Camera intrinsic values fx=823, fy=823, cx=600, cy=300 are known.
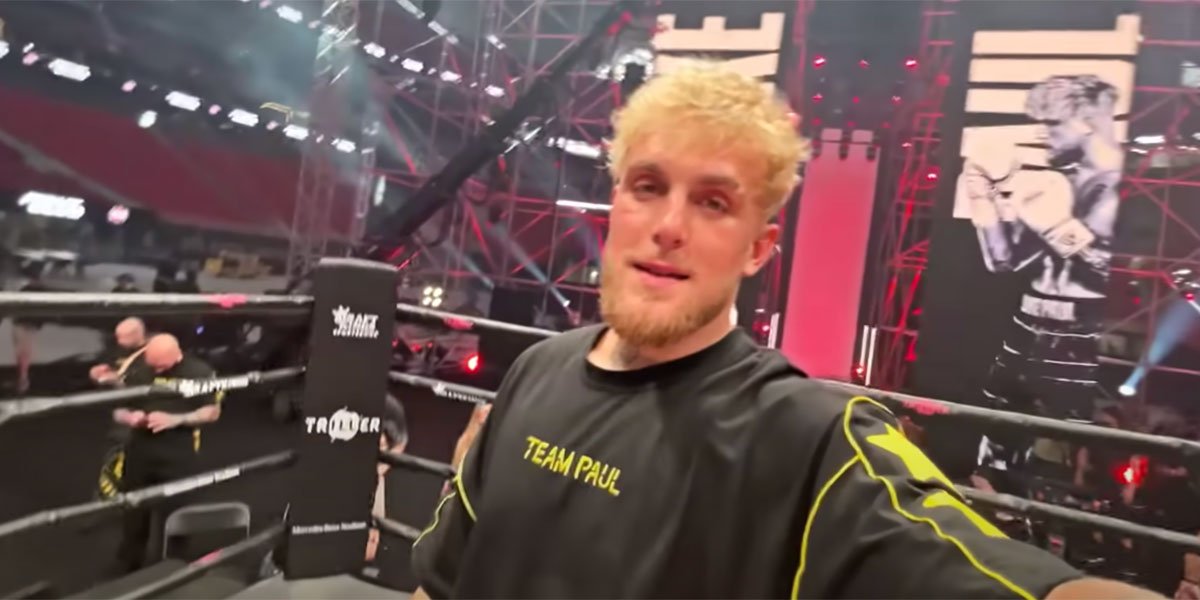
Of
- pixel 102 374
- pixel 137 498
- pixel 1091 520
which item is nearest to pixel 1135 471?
pixel 1091 520

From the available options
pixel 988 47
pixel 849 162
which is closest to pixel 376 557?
pixel 849 162

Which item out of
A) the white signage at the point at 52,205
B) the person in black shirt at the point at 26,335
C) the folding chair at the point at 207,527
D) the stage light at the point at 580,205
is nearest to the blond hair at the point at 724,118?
the folding chair at the point at 207,527

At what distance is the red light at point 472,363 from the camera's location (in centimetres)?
390

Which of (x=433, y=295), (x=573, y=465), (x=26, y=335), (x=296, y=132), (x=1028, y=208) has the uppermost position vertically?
(x=296, y=132)

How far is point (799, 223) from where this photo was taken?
355cm

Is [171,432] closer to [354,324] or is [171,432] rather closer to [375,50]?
[354,324]

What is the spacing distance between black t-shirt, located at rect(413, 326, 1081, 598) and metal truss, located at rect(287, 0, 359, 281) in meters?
3.73

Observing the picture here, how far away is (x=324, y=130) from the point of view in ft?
14.8

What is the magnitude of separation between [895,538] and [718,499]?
194mm

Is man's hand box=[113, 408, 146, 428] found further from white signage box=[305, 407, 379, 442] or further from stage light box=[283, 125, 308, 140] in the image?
stage light box=[283, 125, 308, 140]

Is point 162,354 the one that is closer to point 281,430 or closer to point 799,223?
point 281,430

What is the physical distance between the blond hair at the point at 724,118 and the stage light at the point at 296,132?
13.4 ft

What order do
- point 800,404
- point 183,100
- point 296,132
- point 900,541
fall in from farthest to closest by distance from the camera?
point 296,132, point 183,100, point 800,404, point 900,541

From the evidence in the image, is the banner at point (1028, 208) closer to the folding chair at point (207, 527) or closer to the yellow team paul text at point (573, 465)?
the folding chair at point (207, 527)
